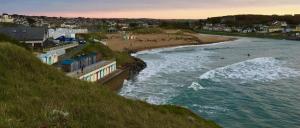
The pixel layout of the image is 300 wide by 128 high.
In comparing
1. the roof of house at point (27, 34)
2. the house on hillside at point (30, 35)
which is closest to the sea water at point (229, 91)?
the house on hillside at point (30, 35)

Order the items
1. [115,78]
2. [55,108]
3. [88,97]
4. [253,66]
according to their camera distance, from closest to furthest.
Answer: [55,108]
[88,97]
[115,78]
[253,66]

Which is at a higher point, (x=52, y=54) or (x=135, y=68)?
(x=52, y=54)

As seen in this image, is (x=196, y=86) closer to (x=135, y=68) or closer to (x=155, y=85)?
(x=155, y=85)

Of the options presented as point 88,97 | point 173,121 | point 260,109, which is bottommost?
point 260,109

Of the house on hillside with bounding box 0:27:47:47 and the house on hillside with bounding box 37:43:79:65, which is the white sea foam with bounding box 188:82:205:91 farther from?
the house on hillside with bounding box 0:27:47:47

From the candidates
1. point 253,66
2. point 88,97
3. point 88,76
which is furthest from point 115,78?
point 88,97

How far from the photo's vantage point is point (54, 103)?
1170 centimetres

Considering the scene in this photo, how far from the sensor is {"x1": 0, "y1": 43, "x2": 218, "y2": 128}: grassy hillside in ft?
Answer: 32.6

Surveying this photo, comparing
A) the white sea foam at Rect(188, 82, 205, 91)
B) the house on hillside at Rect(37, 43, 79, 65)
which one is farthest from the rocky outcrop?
the white sea foam at Rect(188, 82, 205, 91)

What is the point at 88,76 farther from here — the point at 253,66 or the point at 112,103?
the point at 253,66

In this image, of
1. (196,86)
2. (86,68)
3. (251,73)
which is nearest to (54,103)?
(86,68)

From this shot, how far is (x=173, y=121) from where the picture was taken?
14.6 m

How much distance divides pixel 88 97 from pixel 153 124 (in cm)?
245

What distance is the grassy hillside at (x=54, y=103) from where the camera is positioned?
9945mm
